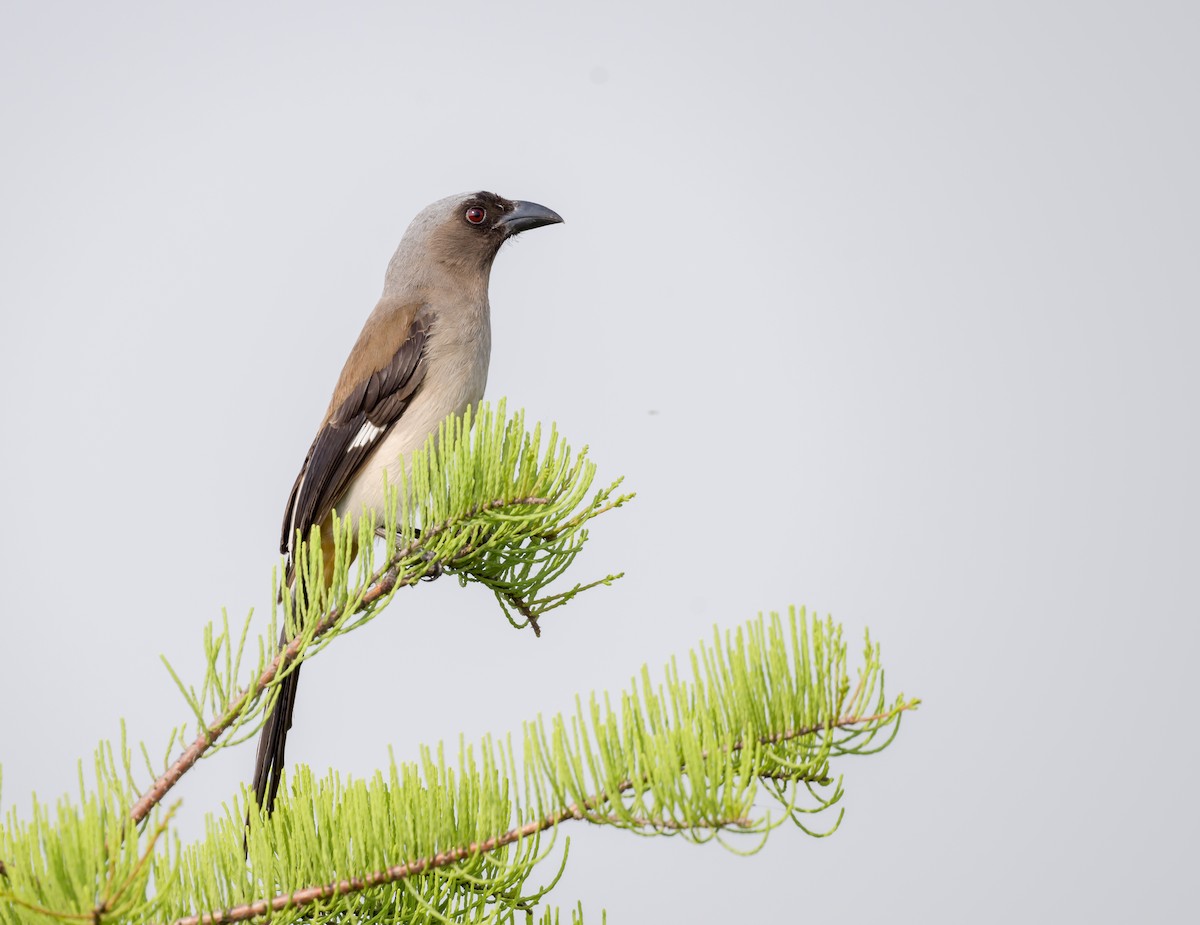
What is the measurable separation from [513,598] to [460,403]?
146cm

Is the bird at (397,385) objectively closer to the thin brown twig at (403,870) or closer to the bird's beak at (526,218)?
the bird's beak at (526,218)

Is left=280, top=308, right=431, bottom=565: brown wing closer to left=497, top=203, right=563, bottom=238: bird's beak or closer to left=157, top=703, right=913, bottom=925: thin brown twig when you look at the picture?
left=497, top=203, right=563, bottom=238: bird's beak

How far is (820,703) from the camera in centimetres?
189

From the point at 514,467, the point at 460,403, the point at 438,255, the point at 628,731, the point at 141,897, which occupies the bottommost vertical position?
the point at 141,897

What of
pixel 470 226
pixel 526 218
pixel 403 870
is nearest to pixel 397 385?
pixel 470 226

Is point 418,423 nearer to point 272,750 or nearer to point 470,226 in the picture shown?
point 470,226

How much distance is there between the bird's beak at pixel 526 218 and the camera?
518 centimetres

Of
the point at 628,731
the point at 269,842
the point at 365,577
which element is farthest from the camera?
the point at 365,577

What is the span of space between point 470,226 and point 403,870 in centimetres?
363

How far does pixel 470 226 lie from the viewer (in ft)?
17.0

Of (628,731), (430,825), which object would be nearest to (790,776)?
(628,731)

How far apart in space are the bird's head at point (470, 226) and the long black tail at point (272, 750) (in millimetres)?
2497

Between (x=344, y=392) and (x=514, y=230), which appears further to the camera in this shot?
(x=514, y=230)

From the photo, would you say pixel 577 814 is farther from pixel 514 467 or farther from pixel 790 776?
pixel 514 467
